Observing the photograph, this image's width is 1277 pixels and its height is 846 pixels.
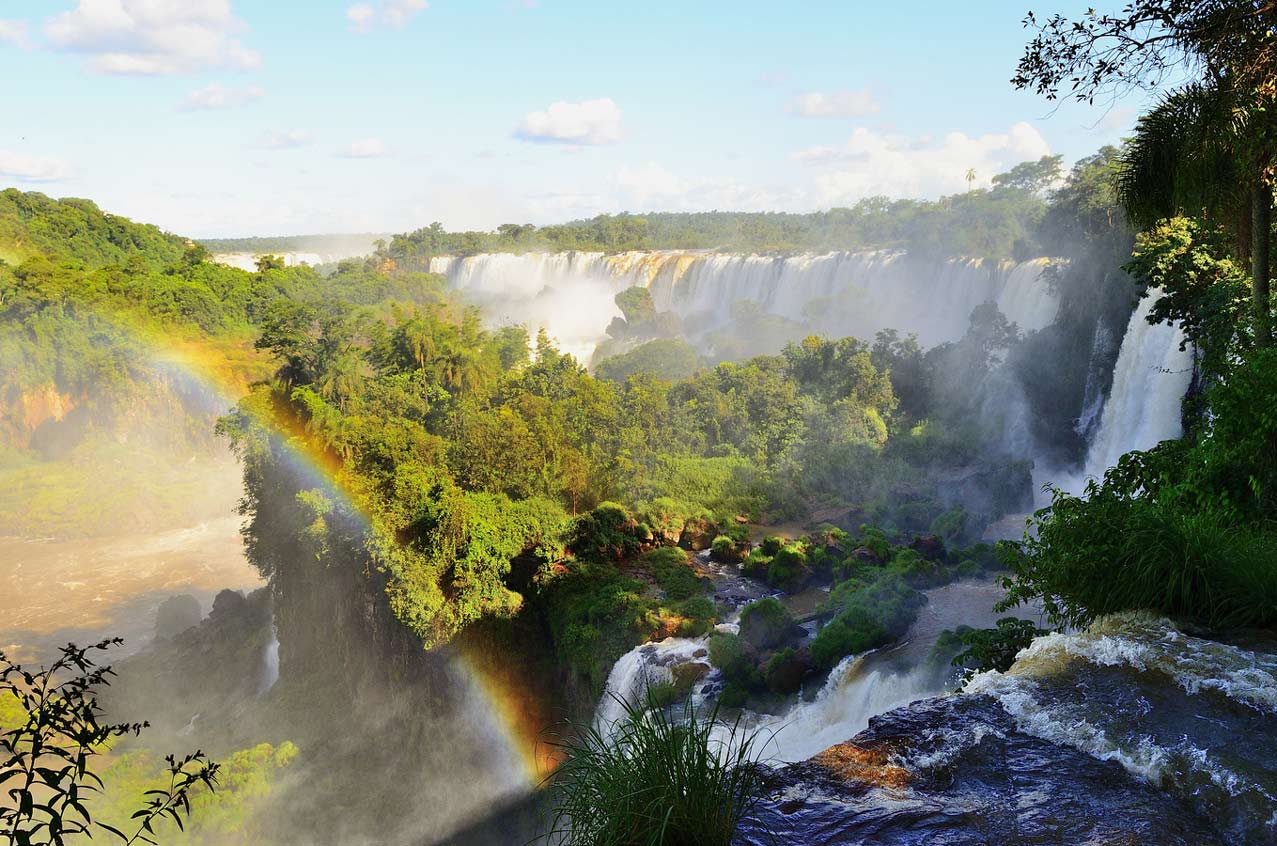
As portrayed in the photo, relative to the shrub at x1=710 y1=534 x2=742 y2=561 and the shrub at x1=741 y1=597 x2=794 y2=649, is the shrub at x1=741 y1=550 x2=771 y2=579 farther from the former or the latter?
the shrub at x1=741 y1=597 x2=794 y2=649

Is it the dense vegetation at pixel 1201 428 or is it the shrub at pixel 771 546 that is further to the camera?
the shrub at pixel 771 546

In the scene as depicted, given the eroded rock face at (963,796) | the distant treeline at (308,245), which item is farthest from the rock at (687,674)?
the distant treeline at (308,245)

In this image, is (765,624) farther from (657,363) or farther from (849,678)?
(657,363)

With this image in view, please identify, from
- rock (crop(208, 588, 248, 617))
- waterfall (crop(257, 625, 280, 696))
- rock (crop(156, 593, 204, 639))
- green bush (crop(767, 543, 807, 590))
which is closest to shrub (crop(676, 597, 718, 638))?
green bush (crop(767, 543, 807, 590))

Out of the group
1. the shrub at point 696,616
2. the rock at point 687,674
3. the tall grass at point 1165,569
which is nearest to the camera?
the tall grass at point 1165,569

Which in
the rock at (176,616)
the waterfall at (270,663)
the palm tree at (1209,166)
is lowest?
the waterfall at (270,663)

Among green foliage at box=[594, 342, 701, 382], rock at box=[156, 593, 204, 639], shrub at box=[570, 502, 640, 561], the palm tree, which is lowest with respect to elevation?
rock at box=[156, 593, 204, 639]

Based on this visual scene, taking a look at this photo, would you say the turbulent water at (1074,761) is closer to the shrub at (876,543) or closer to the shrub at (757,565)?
the shrub at (876,543)
